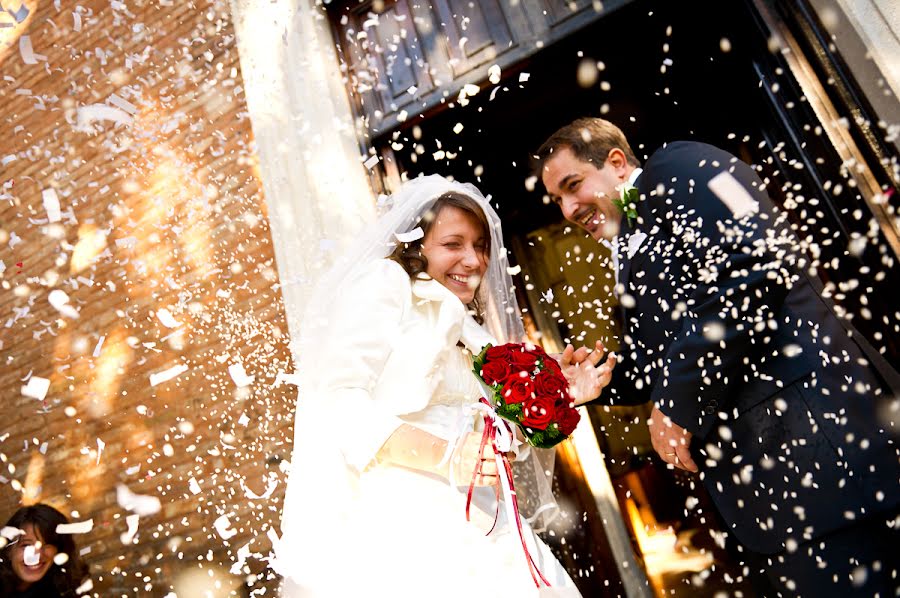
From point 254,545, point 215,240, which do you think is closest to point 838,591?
point 254,545

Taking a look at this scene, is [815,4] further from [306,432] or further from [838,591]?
[306,432]

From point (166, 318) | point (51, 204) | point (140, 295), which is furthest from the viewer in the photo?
point (51, 204)

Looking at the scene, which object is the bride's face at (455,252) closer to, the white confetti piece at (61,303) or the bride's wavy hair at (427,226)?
the bride's wavy hair at (427,226)

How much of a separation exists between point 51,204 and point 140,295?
4.15 feet

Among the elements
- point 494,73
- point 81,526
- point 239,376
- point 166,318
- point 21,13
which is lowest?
point 81,526

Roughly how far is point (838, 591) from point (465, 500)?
1.06m

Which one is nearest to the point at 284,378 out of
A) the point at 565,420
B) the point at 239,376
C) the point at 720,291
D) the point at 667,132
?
the point at 239,376

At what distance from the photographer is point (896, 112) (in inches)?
83.3

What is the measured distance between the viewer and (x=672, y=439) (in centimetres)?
194

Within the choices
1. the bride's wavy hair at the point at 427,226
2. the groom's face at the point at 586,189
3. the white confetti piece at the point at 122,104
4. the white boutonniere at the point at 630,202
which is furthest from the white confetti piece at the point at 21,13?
the white boutonniere at the point at 630,202

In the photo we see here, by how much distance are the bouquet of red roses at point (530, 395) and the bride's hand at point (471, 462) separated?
0.11 meters

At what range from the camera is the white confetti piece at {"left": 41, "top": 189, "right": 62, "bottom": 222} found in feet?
13.8

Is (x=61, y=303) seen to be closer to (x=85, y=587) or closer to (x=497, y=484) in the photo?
(x=85, y=587)

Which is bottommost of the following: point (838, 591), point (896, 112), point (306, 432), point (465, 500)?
point (838, 591)
